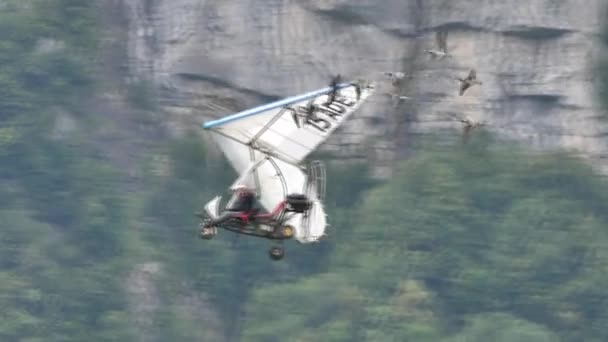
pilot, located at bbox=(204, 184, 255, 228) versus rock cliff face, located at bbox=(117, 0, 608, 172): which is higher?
rock cliff face, located at bbox=(117, 0, 608, 172)

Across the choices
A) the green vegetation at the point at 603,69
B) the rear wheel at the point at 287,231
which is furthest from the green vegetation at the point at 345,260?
the rear wheel at the point at 287,231

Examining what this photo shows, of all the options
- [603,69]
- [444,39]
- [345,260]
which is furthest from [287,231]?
[345,260]

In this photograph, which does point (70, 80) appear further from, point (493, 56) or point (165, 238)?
point (493, 56)

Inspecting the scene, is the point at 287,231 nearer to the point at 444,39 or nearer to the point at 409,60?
the point at 444,39

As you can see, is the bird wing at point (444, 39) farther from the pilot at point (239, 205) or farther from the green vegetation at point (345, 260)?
the pilot at point (239, 205)

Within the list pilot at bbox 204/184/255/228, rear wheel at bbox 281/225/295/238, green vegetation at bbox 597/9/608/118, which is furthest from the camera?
green vegetation at bbox 597/9/608/118

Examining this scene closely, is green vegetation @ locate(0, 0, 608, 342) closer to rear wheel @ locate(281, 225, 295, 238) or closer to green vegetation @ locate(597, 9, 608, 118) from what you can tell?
green vegetation @ locate(597, 9, 608, 118)

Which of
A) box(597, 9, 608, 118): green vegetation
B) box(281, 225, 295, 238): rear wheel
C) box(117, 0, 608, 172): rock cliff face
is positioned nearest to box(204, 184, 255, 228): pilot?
box(281, 225, 295, 238): rear wheel
